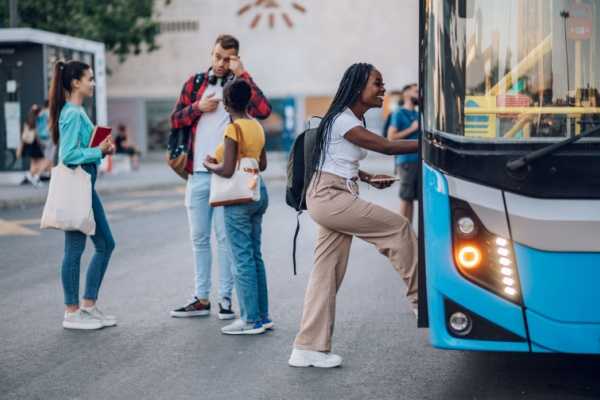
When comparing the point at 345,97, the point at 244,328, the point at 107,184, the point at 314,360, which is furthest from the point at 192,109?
the point at 107,184

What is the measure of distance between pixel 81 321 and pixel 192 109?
163 centimetres

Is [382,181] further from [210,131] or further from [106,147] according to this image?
[106,147]

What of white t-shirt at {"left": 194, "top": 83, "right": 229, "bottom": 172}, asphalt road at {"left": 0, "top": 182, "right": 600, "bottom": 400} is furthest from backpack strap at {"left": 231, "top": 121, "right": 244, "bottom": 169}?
asphalt road at {"left": 0, "top": 182, "right": 600, "bottom": 400}

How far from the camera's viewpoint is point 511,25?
4.64 m

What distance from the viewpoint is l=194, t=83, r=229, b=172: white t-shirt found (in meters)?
7.09

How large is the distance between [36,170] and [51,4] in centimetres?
1019

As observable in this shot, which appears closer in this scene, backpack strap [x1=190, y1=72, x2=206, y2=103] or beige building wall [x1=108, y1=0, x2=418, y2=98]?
backpack strap [x1=190, y1=72, x2=206, y2=103]

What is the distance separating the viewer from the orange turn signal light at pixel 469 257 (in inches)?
179

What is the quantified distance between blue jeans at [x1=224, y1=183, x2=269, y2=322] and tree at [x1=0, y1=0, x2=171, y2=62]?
2515 cm

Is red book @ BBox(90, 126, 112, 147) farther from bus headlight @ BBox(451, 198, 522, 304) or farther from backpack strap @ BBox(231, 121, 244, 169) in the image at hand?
bus headlight @ BBox(451, 198, 522, 304)

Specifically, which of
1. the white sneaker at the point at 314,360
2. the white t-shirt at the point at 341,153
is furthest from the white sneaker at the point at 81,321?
the white t-shirt at the point at 341,153

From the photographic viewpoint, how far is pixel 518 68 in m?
4.62

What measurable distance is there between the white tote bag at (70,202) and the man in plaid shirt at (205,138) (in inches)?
29.8

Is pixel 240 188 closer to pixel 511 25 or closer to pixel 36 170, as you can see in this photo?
pixel 511 25
